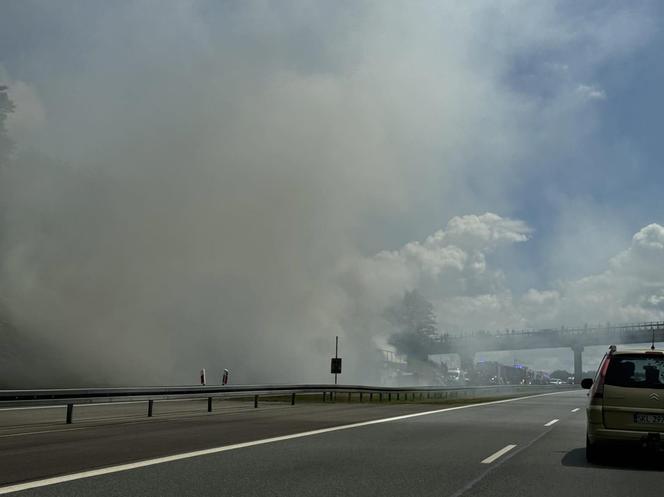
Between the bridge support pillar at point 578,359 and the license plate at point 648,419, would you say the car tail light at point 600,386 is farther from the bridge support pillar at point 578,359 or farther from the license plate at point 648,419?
the bridge support pillar at point 578,359

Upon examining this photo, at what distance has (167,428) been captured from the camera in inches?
581

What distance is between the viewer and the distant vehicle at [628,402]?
9328 millimetres

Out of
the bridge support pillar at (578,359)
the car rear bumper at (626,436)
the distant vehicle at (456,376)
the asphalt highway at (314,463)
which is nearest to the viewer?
the asphalt highway at (314,463)

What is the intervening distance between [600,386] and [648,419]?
0.72 metres

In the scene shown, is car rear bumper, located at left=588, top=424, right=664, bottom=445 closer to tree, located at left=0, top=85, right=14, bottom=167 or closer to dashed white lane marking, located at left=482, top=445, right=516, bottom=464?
dashed white lane marking, located at left=482, top=445, right=516, bottom=464

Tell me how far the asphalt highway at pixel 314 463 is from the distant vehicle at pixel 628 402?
0.42 metres

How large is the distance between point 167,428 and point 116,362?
167ft

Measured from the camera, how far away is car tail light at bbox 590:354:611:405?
31.6ft

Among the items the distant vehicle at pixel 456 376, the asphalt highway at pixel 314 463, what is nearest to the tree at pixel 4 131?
the asphalt highway at pixel 314 463

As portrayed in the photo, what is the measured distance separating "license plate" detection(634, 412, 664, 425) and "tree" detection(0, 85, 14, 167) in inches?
2155

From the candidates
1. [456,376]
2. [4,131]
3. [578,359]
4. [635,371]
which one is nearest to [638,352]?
[635,371]

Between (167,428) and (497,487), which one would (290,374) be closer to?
(167,428)

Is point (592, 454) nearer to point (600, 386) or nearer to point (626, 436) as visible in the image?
point (626, 436)

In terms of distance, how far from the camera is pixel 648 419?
9.34m
